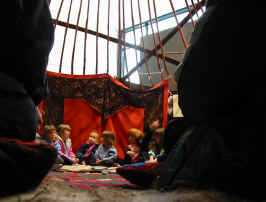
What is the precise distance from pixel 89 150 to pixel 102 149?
13cm

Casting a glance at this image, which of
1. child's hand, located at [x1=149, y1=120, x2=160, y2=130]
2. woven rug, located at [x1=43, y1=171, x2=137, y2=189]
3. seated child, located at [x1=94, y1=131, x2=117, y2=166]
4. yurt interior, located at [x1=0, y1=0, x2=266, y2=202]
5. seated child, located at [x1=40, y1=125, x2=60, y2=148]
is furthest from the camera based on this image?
child's hand, located at [x1=149, y1=120, x2=160, y2=130]

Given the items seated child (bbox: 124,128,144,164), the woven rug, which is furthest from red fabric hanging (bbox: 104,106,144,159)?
the woven rug

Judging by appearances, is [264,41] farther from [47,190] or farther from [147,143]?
[147,143]

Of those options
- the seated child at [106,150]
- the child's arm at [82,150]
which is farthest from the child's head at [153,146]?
the child's arm at [82,150]

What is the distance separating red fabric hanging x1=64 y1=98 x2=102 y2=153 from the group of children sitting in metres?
0.14

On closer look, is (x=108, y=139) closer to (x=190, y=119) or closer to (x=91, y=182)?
(x=91, y=182)

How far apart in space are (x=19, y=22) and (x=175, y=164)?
0.51 meters

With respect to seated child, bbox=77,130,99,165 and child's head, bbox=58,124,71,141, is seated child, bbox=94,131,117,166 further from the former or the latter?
child's head, bbox=58,124,71,141

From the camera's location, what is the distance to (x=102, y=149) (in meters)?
2.65

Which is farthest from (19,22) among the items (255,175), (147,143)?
(147,143)

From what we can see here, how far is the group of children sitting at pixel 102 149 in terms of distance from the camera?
2.46m

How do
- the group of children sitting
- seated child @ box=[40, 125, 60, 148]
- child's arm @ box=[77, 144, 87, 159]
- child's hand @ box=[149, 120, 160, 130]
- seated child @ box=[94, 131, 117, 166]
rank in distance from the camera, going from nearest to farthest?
seated child @ box=[40, 125, 60, 148], the group of children sitting, seated child @ box=[94, 131, 117, 166], child's arm @ box=[77, 144, 87, 159], child's hand @ box=[149, 120, 160, 130]

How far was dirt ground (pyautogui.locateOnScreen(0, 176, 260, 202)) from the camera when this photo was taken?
1.78ft

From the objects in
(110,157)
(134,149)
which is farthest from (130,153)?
(110,157)
